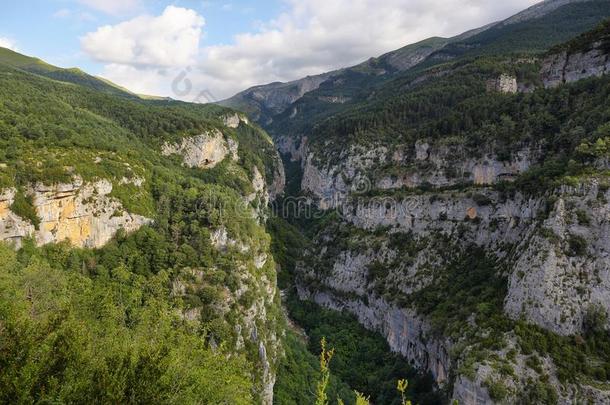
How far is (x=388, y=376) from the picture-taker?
6575 cm

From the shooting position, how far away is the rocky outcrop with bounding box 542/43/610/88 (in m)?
80.4

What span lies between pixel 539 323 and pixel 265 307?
127 ft

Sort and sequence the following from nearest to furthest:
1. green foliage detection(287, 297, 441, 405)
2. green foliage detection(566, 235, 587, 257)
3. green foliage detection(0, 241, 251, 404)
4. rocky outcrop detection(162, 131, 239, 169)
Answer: green foliage detection(0, 241, 251, 404) → green foliage detection(566, 235, 587, 257) → green foliage detection(287, 297, 441, 405) → rocky outcrop detection(162, 131, 239, 169)

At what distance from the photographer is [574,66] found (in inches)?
3398

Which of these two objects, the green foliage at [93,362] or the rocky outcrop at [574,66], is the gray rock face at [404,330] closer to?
the green foliage at [93,362]

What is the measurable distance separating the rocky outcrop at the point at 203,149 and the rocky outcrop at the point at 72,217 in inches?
1925

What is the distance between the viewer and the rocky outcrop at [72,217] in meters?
48.5

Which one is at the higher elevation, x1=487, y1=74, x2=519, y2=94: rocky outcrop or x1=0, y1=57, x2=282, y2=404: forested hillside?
x1=487, y1=74, x2=519, y2=94: rocky outcrop

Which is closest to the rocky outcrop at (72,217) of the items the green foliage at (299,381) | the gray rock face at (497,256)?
the green foliage at (299,381)

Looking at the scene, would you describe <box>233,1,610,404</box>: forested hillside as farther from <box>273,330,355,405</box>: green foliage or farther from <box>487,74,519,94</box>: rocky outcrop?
<box>273,330,355,405</box>: green foliage

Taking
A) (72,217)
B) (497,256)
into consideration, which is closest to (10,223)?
(72,217)

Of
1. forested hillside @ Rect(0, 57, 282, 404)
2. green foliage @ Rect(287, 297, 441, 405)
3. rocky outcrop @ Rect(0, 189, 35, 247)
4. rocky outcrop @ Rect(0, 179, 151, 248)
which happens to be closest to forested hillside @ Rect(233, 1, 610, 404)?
green foliage @ Rect(287, 297, 441, 405)

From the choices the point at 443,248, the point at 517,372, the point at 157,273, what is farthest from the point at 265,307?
the point at 517,372

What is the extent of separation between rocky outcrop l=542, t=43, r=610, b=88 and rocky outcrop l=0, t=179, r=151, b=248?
280 feet
